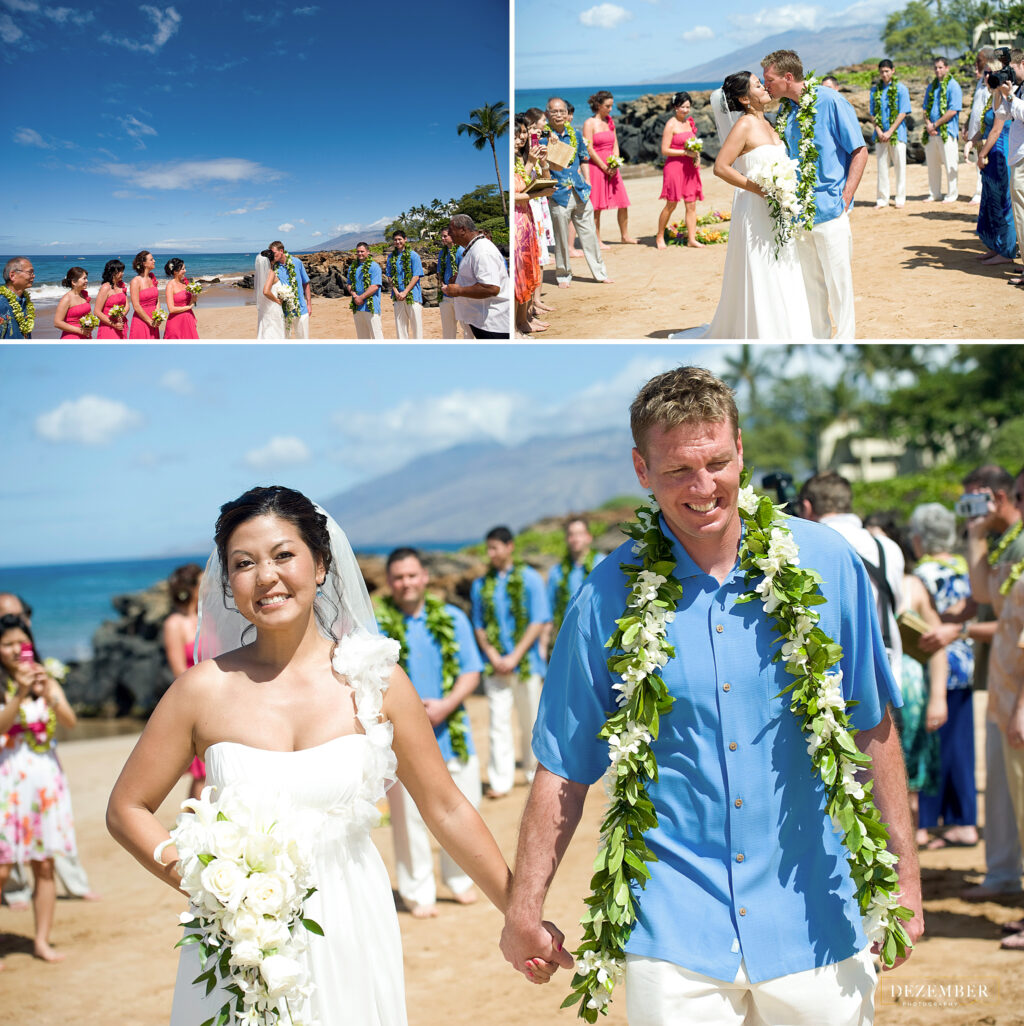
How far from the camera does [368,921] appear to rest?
323cm

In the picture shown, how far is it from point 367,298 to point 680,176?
3.57 meters

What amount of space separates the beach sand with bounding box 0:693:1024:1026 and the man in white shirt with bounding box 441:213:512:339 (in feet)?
15.4

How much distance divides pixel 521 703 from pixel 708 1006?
7.32 meters

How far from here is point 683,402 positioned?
10.1 feet

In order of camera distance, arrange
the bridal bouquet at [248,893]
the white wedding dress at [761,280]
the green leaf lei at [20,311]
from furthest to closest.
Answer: the green leaf lei at [20,311], the white wedding dress at [761,280], the bridal bouquet at [248,893]

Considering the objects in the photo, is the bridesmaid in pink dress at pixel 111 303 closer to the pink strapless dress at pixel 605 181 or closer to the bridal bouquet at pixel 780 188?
the pink strapless dress at pixel 605 181

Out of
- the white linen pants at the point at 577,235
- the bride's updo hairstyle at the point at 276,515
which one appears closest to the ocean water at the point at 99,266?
the white linen pants at the point at 577,235

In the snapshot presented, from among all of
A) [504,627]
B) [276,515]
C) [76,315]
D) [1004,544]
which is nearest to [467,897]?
[504,627]

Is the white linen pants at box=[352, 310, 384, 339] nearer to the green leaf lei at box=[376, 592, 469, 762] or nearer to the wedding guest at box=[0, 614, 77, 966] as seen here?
the green leaf lei at box=[376, 592, 469, 762]

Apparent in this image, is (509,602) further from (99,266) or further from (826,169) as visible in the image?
(99,266)

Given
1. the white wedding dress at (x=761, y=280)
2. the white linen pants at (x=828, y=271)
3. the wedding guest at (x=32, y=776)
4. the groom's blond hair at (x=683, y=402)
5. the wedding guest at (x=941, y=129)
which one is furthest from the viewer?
the wedding guest at (x=941, y=129)

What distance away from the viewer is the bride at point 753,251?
25.4 ft

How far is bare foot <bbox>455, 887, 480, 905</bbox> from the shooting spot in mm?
7141

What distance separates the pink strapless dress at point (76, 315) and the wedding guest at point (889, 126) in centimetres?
811
